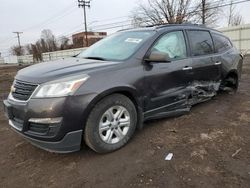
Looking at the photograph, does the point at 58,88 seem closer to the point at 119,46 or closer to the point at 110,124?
the point at 110,124

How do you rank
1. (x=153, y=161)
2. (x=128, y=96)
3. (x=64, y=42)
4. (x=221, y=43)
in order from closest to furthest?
(x=153, y=161) < (x=128, y=96) < (x=221, y=43) < (x=64, y=42)

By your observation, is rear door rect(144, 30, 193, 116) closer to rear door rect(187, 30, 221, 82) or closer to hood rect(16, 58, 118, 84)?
rear door rect(187, 30, 221, 82)

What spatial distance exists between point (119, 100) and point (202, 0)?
130ft

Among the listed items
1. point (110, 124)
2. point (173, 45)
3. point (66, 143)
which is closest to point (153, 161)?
point (110, 124)

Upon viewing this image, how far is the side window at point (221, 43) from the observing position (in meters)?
5.66

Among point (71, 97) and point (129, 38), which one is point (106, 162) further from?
point (129, 38)

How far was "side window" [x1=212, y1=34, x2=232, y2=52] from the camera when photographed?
5.66m

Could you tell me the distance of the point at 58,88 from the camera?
3.25 m

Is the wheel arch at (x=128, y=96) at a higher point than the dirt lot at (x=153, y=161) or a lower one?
higher

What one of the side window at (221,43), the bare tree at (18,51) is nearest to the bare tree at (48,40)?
the bare tree at (18,51)

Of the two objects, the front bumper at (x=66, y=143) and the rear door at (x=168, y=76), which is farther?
the rear door at (x=168, y=76)

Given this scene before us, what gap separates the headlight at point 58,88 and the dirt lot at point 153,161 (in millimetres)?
939

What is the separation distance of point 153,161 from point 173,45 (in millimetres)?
2159

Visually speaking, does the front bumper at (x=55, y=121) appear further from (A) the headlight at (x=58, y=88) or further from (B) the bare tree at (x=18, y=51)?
(B) the bare tree at (x=18, y=51)
